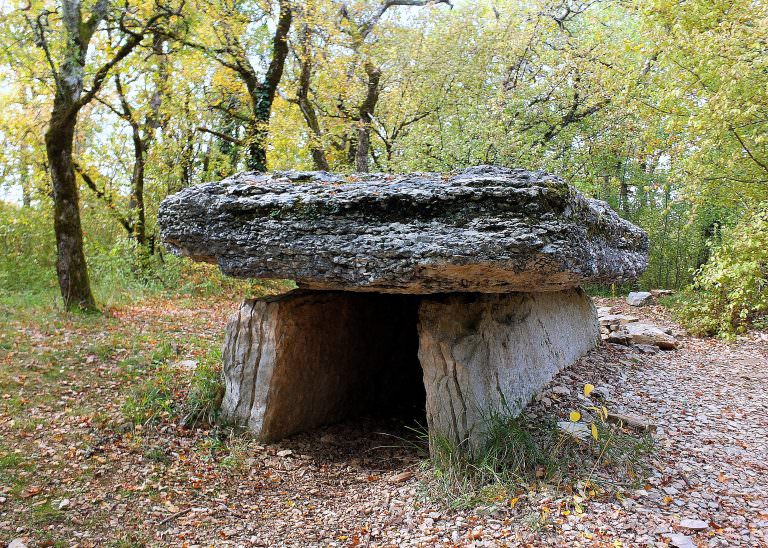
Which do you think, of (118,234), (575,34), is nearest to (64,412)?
(118,234)

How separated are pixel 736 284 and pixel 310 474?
20.3 feet

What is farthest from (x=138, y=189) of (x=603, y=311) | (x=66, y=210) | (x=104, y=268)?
(x=603, y=311)

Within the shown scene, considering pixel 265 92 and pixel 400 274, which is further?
pixel 265 92

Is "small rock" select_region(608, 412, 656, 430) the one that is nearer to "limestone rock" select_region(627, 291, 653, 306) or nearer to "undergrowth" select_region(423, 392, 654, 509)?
"undergrowth" select_region(423, 392, 654, 509)

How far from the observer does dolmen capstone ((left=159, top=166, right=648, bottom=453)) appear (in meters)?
3.42

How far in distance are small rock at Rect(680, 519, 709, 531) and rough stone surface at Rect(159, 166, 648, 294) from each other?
1.53 meters

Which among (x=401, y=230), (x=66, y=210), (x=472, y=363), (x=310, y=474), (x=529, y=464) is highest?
(x=66, y=210)

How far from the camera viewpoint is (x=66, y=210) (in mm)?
7332

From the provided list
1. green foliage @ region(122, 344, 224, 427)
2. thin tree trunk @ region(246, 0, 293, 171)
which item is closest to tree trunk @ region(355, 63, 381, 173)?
thin tree trunk @ region(246, 0, 293, 171)

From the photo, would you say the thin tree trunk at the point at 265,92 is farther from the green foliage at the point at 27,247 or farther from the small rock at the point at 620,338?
the small rock at the point at 620,338

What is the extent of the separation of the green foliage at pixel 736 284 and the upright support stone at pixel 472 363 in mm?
4236

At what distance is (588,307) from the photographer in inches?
251

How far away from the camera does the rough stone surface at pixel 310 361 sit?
466 centimetres

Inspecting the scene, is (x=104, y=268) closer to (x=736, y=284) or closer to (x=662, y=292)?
(x=736, y=284)
